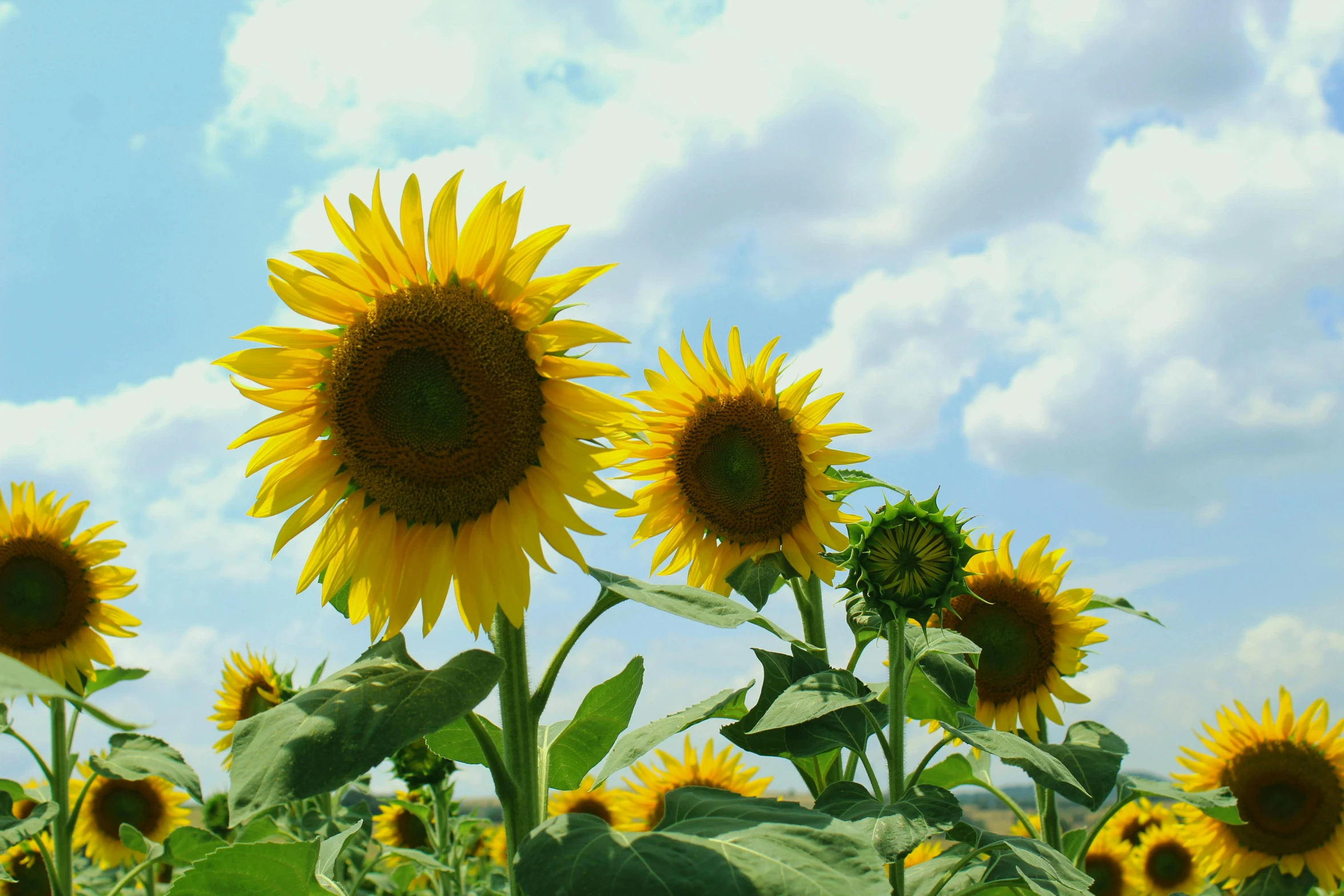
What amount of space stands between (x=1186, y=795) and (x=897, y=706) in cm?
126

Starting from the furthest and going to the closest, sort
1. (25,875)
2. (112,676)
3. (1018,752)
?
(25,875), (112,676), (1018,752)

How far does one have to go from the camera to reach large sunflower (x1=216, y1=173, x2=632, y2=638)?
238 cm

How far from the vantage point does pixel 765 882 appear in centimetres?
160

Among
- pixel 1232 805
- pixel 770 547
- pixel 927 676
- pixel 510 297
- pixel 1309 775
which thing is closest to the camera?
pixel 510 297

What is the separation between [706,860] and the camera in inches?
65.2

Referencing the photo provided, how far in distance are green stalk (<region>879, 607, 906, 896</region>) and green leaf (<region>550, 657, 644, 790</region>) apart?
2.58 feet

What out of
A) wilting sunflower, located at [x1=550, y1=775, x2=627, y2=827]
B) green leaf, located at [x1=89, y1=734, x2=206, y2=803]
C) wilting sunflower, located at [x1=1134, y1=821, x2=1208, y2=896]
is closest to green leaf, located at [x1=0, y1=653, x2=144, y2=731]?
green leaf, located at [x1=89, y1=734, x2=206, y2=803]

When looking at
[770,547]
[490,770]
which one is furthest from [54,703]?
[490,770]

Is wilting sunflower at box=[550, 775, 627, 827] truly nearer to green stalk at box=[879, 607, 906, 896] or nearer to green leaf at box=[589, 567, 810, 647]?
green stalk at box=[879, 607, 906, 896]

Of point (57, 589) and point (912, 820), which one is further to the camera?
point (57, 589)

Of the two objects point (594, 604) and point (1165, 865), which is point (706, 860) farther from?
point (1165, 865)

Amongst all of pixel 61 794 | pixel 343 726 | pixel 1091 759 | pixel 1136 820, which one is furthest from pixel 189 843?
pixel 1136 820

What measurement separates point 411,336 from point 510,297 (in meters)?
0.28

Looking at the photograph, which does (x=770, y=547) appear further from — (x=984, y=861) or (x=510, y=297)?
(x=510, y=297)
